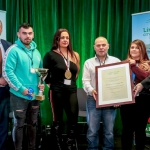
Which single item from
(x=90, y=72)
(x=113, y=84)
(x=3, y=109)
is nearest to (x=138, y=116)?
(x=113, y=84)

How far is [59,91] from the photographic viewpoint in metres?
3.06

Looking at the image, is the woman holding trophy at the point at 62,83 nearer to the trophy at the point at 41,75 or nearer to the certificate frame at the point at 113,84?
the trophy at the point at 41,75

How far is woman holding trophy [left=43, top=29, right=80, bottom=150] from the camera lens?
3064 mm

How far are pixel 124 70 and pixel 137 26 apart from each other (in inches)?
55.3

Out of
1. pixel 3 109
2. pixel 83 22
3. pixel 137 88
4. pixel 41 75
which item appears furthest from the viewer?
pixel 83 22

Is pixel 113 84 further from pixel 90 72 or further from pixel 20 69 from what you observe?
pixel 20 69

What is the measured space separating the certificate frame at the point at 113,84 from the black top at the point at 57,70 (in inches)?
13.1

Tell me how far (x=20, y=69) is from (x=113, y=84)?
43.0 inches

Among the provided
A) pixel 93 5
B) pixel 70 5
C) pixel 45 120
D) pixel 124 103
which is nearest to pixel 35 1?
pixel 70 5

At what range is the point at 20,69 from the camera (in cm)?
284

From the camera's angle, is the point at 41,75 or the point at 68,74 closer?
the point at 41,75

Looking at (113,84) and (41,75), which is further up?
(41,75)

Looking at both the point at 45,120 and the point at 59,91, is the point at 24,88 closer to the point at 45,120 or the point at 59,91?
the point at 59,91

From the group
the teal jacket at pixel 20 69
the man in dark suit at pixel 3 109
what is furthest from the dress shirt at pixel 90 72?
the man in dark suit at pixel 3 109
